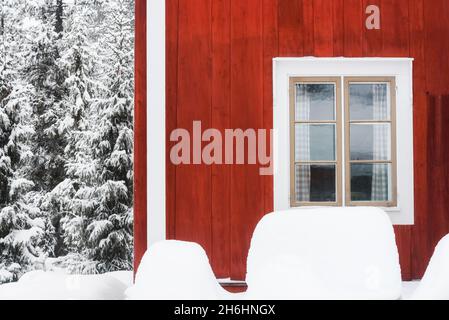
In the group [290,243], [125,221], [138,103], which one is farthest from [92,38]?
[290,243]

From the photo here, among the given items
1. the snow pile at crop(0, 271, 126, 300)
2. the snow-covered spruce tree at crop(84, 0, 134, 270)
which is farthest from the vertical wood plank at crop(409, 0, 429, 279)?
the snow-covered spruce tree at crop(84, 0, 134, 270)

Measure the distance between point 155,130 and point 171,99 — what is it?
25 cm

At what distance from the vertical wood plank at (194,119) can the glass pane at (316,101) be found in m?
0.67

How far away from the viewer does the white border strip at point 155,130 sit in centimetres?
372

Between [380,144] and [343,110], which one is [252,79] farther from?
[380,144]

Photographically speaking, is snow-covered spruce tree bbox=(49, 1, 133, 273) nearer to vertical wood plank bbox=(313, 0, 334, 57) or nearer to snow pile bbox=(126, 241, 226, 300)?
vertical wood plank bbox=(313, 0, 334, 57)

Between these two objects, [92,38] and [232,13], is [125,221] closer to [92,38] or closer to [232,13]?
[92,38]

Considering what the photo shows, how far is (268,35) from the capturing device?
3.82m

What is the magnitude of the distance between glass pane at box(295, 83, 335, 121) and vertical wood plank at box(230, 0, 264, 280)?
31 centimetres

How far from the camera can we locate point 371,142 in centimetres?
386

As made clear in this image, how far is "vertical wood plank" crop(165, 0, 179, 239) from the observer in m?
3.76

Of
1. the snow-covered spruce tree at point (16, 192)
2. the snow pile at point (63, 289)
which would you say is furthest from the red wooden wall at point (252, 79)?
the snow-covered spruce tree at point (16, 192)

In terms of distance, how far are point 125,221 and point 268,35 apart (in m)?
6.50

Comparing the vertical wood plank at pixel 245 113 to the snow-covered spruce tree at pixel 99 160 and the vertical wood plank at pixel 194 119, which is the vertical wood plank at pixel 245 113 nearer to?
the vertical wood plank at pixel 194 119
